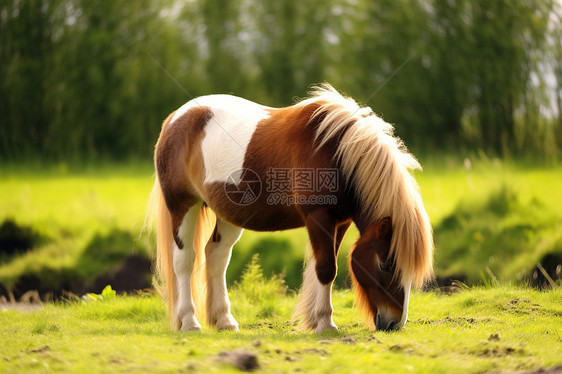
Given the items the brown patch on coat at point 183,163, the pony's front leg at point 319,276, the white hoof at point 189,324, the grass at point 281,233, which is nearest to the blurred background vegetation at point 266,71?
the grass at point 281,233

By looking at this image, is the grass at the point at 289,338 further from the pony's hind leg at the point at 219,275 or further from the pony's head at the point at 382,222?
the pony's head at the point at 382,222

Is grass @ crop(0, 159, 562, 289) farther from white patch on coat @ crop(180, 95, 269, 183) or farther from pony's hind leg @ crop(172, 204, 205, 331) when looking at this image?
white patch on coat @ crop(180, 95, 269, 183)

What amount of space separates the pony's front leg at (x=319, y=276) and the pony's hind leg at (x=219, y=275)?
0.83 meters

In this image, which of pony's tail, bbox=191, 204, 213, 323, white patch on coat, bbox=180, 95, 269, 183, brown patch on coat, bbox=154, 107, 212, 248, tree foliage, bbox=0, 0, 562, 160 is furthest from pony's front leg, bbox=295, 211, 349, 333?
tree foliage, bbox=0, 0, 562, 160

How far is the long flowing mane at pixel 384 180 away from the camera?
4824 millimetres

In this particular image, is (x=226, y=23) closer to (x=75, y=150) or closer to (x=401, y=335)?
(x=75, y=150)

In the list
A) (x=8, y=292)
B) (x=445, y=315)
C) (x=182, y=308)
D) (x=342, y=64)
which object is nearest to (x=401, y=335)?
(x=445, y=315)

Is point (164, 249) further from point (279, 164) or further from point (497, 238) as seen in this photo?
point (497, 238)

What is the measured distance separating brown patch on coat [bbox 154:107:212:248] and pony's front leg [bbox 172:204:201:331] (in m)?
0.06

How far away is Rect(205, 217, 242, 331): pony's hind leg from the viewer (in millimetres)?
5898

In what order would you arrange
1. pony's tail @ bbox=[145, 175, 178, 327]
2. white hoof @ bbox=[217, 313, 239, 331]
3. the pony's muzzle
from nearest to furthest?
the pony's muzzle
white hoof @ bbox=[217, 313, 239, 331]
pony's tail @ bbox=[145, 175, 178, 327]

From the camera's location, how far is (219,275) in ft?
19.8

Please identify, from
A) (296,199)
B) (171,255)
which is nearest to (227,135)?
(296,199)

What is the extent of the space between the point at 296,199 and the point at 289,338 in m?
1.12
